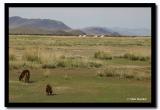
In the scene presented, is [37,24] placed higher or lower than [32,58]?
higher

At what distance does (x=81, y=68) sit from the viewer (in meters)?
25.8

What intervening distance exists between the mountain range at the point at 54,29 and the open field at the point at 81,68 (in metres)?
0.05

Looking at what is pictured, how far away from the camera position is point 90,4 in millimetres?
25734

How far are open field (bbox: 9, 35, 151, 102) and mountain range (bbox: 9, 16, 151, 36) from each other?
5 cm

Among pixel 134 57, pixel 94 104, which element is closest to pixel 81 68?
pixel 94 104

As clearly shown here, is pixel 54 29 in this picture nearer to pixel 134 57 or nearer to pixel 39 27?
pixel 39 27

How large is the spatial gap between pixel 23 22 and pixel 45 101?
61 centimetres

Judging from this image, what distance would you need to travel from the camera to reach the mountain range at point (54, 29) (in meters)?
25.7

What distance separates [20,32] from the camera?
25750mm

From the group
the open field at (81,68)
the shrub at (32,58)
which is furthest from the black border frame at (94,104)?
the shrub at (32,58)

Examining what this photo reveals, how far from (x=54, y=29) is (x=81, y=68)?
1.17 ft

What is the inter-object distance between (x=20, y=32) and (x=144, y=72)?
98 cm

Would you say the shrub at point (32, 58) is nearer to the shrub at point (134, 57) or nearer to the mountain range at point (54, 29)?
the mountain range at point (54, 29)

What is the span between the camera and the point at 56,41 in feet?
84.5
